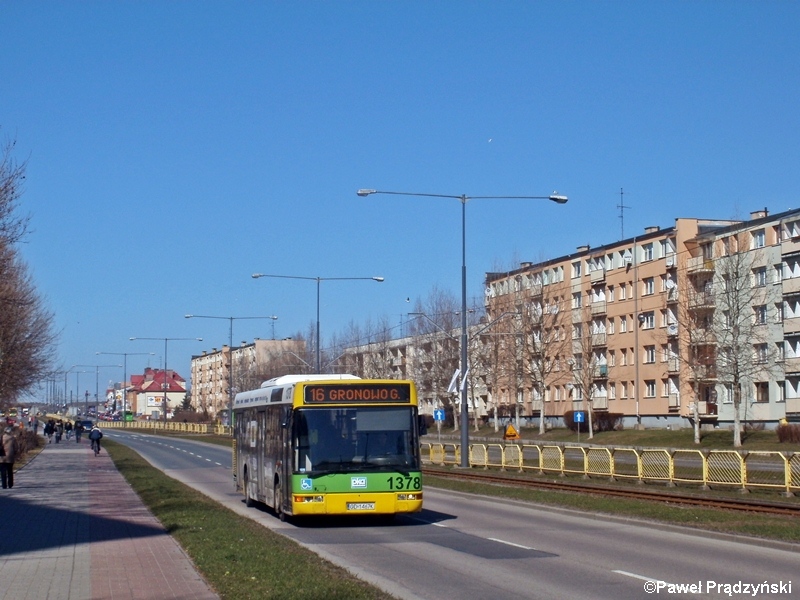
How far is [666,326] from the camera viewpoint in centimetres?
7625

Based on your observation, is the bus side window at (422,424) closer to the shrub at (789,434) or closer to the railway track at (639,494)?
the railway track at (639,494)

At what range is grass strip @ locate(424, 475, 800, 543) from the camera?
1666cm

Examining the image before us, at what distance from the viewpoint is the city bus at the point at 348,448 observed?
61.8 feet

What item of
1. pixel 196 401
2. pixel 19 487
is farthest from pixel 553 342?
pixel 196 401

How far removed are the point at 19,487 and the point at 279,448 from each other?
43.0ft

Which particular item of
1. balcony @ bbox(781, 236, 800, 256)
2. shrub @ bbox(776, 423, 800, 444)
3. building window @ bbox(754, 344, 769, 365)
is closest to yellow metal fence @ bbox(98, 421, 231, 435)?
building window @ bbox(754, 344, 769, 365)

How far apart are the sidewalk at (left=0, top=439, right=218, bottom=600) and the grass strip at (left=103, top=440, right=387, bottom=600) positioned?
0.24 metres

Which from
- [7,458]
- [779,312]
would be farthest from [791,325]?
[7,458]

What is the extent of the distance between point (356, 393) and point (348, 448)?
1.05 m

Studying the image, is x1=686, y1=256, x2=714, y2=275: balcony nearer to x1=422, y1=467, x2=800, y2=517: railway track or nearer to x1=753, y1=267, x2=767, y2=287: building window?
x1=753, y1=267, x2=767, y2=287: building window

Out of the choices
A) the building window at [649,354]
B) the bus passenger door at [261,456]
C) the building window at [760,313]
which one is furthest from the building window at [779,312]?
the bus passenger door at [261,456]

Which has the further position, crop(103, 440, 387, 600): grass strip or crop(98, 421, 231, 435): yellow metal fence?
crop(98, 421, 231, 435): yellow metal fence

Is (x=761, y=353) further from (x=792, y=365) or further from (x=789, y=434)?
(x=789, y=434)

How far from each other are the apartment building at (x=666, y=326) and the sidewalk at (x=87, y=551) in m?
42.1
